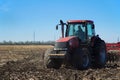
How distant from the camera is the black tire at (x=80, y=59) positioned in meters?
17.5

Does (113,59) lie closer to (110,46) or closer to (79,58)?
(110,46)

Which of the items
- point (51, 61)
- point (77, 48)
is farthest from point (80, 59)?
point (51, 61)

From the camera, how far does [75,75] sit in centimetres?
1486

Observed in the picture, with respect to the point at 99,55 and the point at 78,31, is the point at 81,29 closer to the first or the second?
the point at 78,31

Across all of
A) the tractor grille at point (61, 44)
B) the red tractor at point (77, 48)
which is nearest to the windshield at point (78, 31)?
the red tractor at point (77, 48)

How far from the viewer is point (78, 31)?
18469 mm

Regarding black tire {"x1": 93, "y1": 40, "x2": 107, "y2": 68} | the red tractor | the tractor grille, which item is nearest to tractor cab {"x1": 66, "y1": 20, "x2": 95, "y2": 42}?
the red tractor

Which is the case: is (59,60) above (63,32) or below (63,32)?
below

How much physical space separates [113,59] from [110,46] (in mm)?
3005

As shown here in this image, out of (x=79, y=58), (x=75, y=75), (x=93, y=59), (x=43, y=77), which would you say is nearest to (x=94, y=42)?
(x=93, y=59)

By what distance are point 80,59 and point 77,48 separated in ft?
2.04

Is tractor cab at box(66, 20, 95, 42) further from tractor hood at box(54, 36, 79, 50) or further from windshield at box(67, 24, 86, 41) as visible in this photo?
tractor hood at box(54, 36, 79, 50)

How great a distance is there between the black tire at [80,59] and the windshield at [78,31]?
0.84 meters

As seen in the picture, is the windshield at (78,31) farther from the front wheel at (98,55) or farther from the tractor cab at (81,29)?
the front wheel at (98,55)
